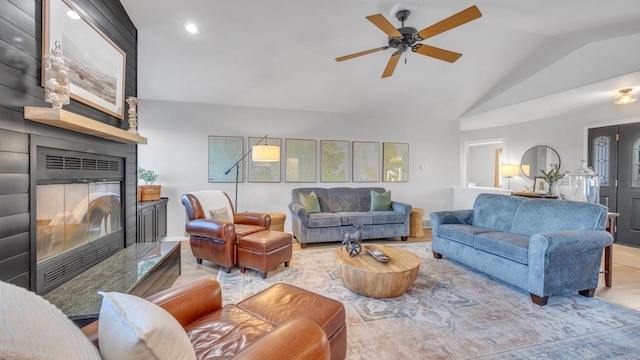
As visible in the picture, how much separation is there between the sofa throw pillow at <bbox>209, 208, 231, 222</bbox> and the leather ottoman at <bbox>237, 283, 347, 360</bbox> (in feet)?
6.81

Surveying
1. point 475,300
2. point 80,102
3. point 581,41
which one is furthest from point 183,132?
point 581,41

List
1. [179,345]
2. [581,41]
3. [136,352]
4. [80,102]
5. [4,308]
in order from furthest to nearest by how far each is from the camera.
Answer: [581,41] → [80,102] → [179,345] → [136,352] → [4,308]

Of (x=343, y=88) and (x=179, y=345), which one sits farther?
(x=343, y=88)

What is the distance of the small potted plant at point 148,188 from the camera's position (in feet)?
12.4

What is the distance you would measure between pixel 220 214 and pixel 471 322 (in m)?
2.97

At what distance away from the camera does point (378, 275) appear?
2.34 m

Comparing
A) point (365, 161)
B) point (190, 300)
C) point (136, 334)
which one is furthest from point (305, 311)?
point (365, 161)

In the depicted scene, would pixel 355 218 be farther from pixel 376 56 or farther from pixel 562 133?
pixel 562 133

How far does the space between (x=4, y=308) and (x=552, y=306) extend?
3368 mm

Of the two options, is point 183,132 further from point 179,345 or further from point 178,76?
point 179,345

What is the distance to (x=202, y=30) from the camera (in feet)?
10.2

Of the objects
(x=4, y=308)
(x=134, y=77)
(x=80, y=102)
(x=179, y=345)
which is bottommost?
(x=179, y=345)

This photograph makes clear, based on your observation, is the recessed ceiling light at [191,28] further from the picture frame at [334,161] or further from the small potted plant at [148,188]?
the picture frame at [334,161]

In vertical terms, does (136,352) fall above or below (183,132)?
below
